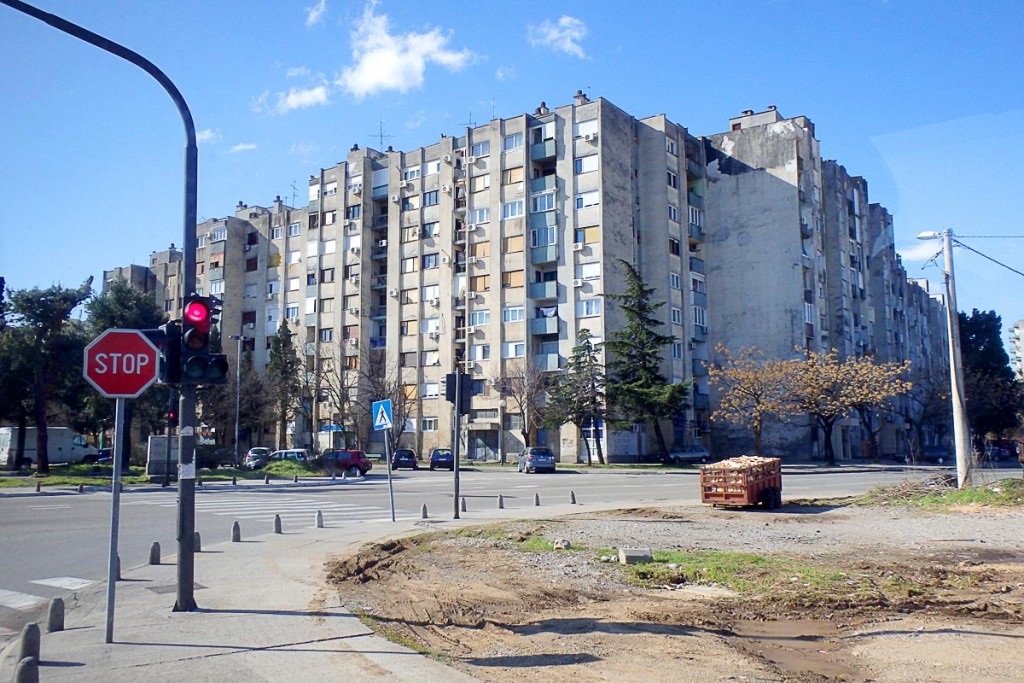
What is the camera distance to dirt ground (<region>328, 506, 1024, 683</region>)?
6465 millimetres

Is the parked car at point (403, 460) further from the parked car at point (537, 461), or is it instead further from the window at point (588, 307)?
the window at point (588, 307)

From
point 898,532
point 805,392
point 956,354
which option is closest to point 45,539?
point 898,532

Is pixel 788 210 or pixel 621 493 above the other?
pixel 788 210

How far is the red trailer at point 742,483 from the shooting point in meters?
20.9

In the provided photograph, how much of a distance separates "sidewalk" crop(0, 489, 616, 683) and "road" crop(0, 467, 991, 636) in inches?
48.8

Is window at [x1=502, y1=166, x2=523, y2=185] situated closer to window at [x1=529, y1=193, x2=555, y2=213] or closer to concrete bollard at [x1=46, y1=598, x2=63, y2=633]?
window at [x1=529, y1=193, x2=555, y2=213]

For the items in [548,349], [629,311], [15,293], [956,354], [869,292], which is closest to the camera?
[956,354]

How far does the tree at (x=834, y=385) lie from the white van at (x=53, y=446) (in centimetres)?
4756

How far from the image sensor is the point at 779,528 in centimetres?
1661

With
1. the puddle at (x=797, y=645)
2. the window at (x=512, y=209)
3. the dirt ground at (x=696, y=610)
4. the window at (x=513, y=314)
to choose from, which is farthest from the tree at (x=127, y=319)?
the puddle at (x=797, y=645)

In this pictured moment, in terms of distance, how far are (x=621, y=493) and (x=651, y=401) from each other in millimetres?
24599

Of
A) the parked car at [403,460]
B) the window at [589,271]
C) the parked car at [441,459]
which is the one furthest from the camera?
the window at [589,271]

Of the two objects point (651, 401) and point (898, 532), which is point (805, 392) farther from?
point (898, 532)

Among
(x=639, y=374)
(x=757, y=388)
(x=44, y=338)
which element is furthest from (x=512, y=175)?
(x=44, y=338)
